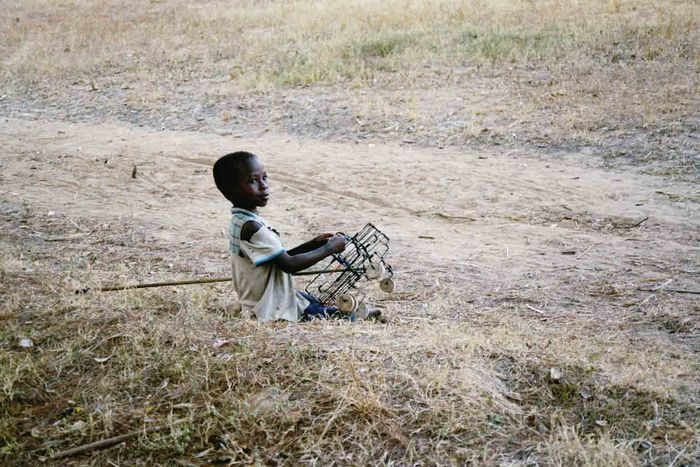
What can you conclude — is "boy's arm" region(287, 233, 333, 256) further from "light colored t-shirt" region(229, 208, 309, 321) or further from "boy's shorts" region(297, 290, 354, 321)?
"boy's shorts" region(297, 290, 354, 321)

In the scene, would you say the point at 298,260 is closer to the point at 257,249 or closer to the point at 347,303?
the point at 257,249

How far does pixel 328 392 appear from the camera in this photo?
2.99 metres

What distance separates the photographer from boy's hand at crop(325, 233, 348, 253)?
399 cm

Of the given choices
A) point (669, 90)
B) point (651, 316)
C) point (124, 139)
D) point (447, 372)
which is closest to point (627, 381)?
point (447, 372)

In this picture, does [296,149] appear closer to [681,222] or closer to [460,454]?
[681,222]

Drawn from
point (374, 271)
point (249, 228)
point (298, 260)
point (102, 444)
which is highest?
point (249, 228)

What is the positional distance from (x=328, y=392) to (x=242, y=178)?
54.7 inches

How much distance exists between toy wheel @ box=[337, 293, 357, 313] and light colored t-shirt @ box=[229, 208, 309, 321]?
24 centimetres

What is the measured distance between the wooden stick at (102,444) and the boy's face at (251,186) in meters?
1.44

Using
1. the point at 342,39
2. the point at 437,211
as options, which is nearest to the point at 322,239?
the point at 437,211

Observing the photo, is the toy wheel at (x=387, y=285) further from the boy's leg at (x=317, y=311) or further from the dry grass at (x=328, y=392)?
the dry grass at (x=328, y=392)

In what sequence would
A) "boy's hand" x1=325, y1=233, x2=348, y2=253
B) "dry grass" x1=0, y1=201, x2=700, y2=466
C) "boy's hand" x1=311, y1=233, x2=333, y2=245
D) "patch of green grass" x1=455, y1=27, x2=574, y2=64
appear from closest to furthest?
"dry grass" x1=0, y1=201, x2=700, y2=466 → "boy's hand" x1=325, y1=233, x2=348, y2=253 → "boy's hand" x1=311, y1=233, x2=333, y2=245 → "patch of green grass" x1=455, y1=27, x2=574, y2=64

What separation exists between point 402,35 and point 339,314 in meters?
9.50

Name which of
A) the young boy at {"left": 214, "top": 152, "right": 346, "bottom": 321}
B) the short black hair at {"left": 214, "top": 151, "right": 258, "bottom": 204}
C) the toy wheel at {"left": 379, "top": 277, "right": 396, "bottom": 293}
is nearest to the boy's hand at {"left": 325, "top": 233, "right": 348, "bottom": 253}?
the young boy at {"left": 214, "top": 152, "right": 346, "bottom": 321}
